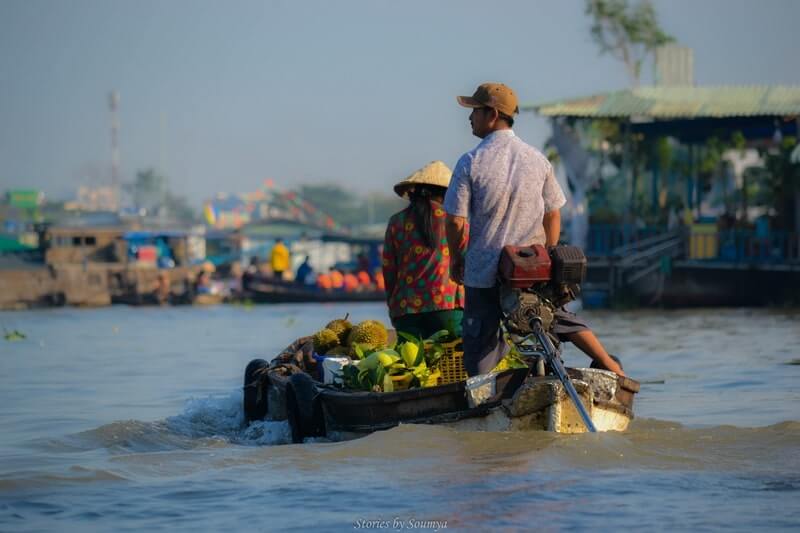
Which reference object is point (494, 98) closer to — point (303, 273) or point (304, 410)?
point (304, 410)

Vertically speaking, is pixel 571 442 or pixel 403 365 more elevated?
pixel 403 365

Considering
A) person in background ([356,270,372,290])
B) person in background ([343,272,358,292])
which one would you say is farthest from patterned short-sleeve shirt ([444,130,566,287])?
person in background ([356,270,372,290])

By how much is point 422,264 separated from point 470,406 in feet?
4.42

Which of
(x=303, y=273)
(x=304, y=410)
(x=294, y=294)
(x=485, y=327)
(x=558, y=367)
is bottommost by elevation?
(x=294, y=294)

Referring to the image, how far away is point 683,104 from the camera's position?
2475cm

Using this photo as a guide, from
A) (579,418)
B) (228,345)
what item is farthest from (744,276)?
(579,418)

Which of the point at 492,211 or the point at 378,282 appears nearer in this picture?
the point at 492,211

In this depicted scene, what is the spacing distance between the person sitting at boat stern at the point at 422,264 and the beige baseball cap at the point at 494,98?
120 cm

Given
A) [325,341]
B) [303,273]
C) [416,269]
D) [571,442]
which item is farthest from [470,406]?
[303,273]

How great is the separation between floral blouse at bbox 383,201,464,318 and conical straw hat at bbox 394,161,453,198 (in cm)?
14

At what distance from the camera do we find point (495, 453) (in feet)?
21.1

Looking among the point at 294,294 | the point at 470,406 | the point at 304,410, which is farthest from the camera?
the point at 294,294

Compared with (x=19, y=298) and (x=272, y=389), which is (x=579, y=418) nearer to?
(x=272, y=389)

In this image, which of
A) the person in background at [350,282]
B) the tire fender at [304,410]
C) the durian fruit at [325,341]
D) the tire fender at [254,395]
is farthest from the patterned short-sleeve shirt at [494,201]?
the person in background at [350,282]
